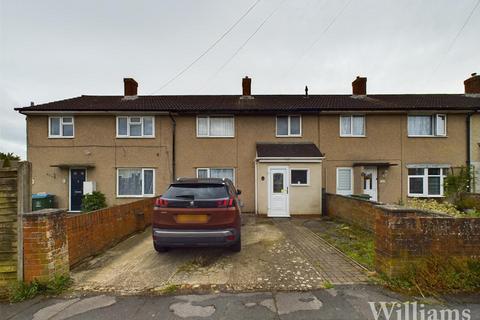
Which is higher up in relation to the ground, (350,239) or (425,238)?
(425,238)

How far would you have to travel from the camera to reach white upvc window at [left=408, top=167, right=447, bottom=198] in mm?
11680

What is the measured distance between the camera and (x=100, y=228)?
5.56 m

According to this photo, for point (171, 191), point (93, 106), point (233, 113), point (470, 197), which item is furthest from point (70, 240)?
point (470, 197)

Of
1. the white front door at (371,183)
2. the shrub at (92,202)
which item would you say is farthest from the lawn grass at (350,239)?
the shrub at (92,202)

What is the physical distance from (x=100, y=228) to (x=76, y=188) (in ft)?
25.5

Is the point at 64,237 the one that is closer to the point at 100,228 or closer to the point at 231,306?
the point at 100,228

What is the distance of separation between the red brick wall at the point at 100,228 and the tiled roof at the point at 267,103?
19.5 feet

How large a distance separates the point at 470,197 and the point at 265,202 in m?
8.63

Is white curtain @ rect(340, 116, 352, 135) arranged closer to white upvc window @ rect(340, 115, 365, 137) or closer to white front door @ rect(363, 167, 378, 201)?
white upvc window @ rect(340, 115, 365, 137)

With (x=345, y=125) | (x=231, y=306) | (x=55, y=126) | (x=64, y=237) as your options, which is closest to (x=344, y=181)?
(x=345, y=125)

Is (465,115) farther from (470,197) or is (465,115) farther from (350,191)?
(350,191)

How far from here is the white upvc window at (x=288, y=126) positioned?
11953 millimetres

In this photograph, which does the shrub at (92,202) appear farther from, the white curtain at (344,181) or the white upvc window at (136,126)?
the white curtain at (344,181)

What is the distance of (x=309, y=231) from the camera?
24.5 ft
